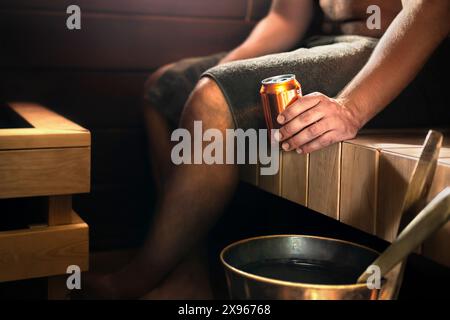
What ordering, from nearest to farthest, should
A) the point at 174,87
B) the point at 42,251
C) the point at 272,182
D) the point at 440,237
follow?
the point at 440,237, the point at 42,251, the point at 272,182, the point at 174,87

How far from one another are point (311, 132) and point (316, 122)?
0.07ft

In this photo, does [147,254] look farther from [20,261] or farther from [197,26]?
[197,26]

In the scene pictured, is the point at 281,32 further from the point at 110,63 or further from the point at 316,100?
the point at 316,100

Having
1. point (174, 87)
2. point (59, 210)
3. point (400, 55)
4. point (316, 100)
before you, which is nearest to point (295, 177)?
point (316, 100)

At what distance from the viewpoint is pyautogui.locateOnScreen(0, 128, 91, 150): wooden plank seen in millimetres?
1084

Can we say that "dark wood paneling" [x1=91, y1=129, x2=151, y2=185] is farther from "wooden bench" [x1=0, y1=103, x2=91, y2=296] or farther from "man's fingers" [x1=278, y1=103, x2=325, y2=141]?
"man's fingers" [x1=278, y1=103, x2=325, y2=141]

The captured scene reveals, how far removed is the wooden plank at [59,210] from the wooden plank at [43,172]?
0.05 metres

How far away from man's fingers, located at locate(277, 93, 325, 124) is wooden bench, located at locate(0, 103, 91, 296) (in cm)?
40

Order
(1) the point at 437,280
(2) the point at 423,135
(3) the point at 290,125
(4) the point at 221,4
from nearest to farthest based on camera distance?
(3) the point at 290,125, (2) the point at 423,135, (1) the point at 437,280, (4) the point at 221,4

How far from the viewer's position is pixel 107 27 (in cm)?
186

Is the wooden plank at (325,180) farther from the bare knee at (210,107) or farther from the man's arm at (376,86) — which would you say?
the bare knee at (210,107)

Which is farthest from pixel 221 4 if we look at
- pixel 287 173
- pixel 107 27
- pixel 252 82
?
pixel 287 173

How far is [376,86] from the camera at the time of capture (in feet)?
3.56

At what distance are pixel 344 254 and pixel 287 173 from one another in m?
0.40
